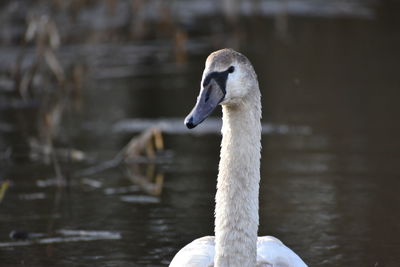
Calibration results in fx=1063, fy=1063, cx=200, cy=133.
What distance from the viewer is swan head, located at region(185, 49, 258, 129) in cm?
554

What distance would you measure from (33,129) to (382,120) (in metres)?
4.29

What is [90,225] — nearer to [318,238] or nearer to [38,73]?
[318,238]

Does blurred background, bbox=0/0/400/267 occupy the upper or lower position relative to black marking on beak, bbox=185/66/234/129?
lower

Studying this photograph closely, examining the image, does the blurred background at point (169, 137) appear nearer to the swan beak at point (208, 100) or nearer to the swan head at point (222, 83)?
the swan head at point (222, 83)

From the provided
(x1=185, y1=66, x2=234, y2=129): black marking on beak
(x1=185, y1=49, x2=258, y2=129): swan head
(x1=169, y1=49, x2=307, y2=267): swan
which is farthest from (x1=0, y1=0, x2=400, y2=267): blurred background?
(x1=185, y1=66, x2=234, y2=129): black marking on beak

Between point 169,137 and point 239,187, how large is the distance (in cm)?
651

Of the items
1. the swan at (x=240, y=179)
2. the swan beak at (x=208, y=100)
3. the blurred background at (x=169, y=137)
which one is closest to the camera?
the swan beak at (x=208, y=100)

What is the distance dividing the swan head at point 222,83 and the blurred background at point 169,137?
240cm

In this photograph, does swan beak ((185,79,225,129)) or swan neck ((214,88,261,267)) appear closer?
swan beak ((185,79,225,129))

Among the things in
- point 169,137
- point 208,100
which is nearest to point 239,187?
point 208,100

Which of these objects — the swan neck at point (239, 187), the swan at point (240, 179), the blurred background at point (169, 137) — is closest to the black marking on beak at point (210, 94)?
the swan at point (240, 179)

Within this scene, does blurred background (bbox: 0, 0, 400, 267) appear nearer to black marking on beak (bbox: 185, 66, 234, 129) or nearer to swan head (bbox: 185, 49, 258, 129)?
swan head (bbox: 185, 49, 258, 129)

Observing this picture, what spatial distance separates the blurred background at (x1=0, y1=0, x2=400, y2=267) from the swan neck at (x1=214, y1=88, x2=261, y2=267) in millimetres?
1958

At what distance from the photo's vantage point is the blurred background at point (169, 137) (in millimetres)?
8586
